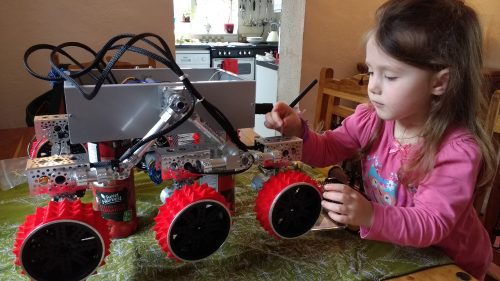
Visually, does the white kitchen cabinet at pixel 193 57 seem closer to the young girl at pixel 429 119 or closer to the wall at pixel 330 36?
the wall at pixel 330 36

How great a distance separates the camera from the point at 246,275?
0.53 meters

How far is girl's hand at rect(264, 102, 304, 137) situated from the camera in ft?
2.27

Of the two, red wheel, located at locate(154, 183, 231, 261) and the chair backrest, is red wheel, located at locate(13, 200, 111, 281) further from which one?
the chair backrest

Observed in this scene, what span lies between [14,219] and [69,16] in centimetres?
141

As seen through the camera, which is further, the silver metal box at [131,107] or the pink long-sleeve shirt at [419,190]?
the pink long-sleeve shirt at [419,190]

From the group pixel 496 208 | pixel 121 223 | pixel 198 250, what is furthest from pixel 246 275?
pixel 496 208

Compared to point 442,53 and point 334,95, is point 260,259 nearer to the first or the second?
point 442,53

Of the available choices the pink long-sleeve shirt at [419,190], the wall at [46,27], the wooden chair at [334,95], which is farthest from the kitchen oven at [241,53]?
the pink long-sleeve shirt at [419,190]

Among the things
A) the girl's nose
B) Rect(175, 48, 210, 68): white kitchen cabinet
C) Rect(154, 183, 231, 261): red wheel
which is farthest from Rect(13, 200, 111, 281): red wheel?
Rect(175, 48, 210, 68): white kitchen cabinet

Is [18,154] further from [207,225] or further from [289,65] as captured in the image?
[289,65]

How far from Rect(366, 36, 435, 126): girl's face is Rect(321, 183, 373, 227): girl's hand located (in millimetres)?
178

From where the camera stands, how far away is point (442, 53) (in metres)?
0.58

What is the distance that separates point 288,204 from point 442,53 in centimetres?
34

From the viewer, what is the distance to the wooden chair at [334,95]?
116 cm
